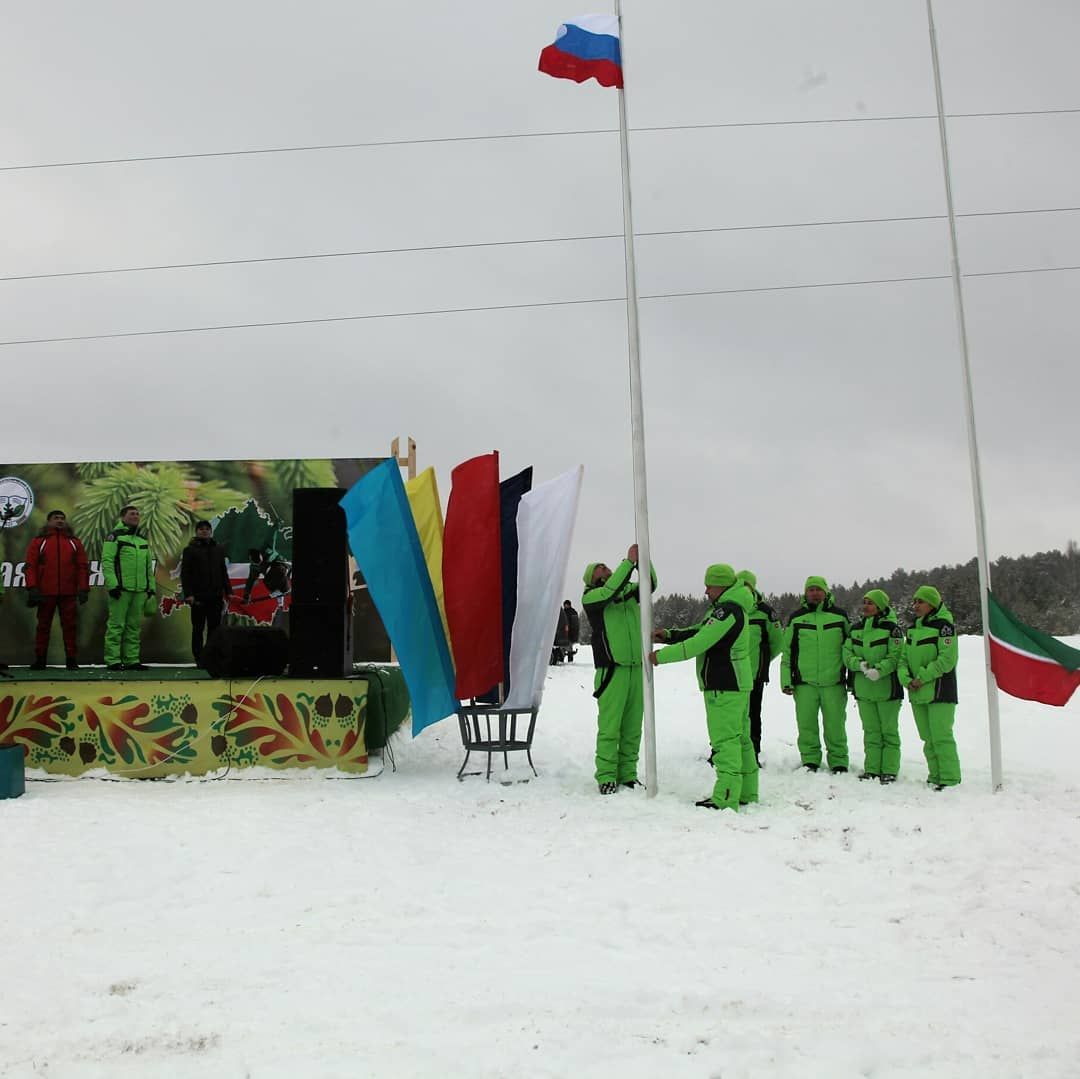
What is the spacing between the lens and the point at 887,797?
7.52 metres

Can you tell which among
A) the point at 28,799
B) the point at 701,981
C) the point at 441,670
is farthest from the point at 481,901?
the point at 28,799

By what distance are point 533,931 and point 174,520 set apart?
30.6ft

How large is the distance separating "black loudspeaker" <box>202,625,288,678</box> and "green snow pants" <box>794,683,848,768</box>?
15.0ft

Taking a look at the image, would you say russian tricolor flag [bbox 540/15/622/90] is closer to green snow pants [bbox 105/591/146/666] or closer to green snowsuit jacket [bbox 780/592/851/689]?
green snowsuit jacket [bbox 780/592/851/689]

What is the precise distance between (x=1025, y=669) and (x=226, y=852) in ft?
19.7

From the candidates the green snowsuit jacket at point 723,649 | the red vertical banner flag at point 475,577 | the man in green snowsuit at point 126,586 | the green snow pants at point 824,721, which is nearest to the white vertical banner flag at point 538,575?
the red vertical banner flag at point 475,577

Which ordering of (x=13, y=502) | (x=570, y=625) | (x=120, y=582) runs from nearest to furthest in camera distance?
(x=120, y=582)
(x=13, y=502)
(x=570, y=625)

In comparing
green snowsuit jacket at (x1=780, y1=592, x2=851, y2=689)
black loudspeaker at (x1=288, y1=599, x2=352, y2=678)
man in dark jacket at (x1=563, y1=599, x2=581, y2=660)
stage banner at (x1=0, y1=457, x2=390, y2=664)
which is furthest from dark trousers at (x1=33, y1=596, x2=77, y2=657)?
→ man in dark jacket at (x1=563, y1=599, x2=581, y2=660)

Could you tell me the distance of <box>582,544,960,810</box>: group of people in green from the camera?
724cm

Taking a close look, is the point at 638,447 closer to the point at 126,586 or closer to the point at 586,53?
the point at 586,53

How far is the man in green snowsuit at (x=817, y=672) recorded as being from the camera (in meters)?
8.72

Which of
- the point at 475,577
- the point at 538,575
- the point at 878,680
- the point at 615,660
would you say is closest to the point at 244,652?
the point at 475,577

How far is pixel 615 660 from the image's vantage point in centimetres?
795

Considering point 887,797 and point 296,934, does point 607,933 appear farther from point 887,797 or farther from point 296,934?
point 887,797
